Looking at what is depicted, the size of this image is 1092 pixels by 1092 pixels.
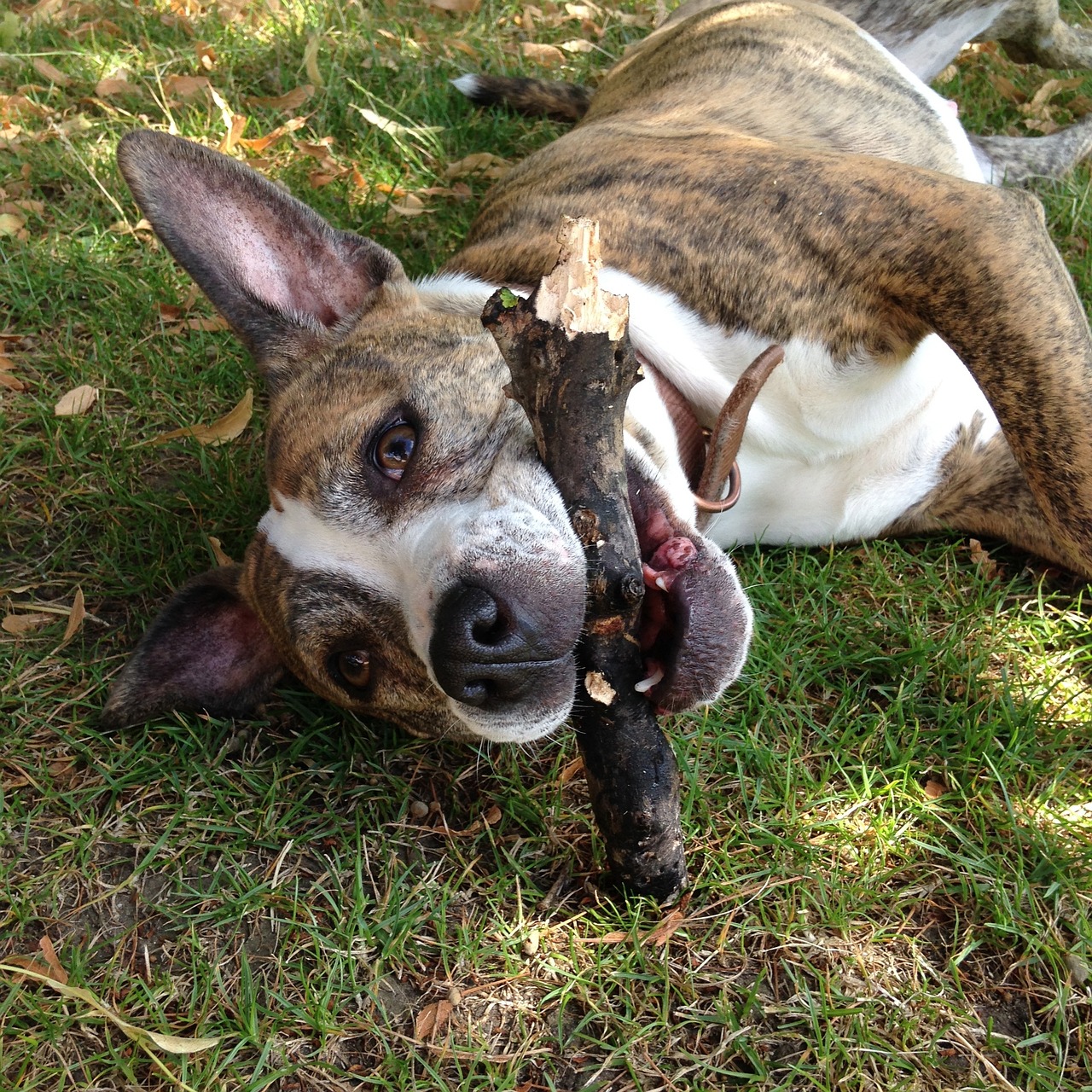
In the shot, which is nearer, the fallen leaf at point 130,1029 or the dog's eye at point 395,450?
the fallen leaf at point 130,1029

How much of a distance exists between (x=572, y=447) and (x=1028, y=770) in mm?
1461

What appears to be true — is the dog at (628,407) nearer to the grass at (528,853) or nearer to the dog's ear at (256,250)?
the dog's ear at (256,250)

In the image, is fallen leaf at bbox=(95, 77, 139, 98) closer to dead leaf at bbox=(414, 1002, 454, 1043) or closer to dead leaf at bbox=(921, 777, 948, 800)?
dead leaf at bbox=(414, 1002, 454, 1043)

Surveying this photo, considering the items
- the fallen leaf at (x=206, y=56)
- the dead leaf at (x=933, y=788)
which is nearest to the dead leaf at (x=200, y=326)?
the fallen leaf at (x=206, y=56)

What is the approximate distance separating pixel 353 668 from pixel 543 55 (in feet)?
14.8

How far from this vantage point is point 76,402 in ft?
12.6

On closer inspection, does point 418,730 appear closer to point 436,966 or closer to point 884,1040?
point 436,966

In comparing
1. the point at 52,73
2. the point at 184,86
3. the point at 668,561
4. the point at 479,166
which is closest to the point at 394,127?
the point at 479,166

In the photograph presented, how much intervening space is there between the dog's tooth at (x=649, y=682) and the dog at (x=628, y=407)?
0.07 ft

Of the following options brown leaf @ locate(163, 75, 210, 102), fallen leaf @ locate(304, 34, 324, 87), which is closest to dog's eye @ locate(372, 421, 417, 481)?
fallen leaf @ locate(304, 34, 324, 87)

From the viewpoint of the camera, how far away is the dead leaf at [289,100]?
5273 millimetres

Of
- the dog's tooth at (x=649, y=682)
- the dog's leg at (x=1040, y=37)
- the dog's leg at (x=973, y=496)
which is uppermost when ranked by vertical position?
the dog's leg at (x=1040, y=37)

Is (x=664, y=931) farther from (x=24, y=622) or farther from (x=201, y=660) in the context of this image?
(x=24, y=622)

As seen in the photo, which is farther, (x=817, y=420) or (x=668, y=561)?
(x=817, y=420)
